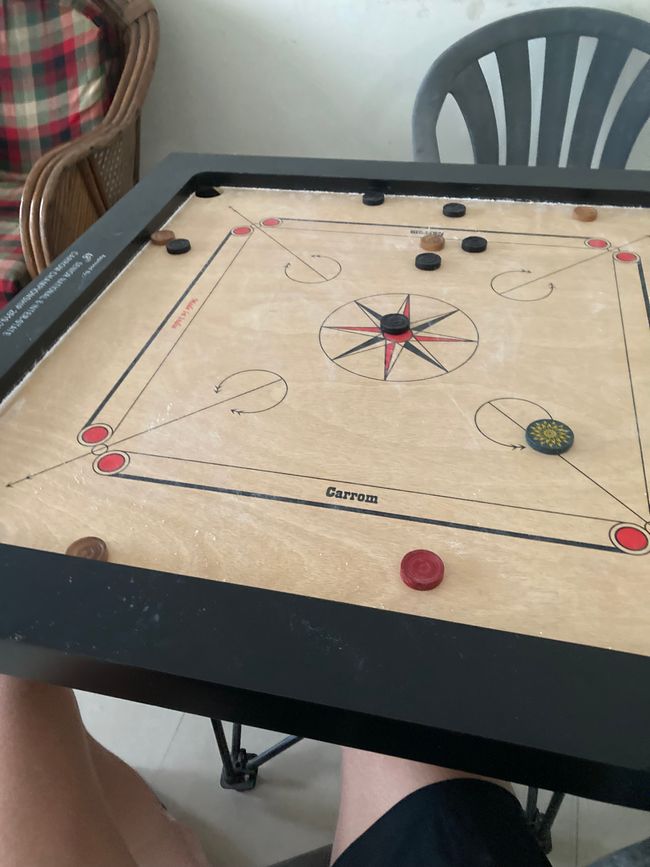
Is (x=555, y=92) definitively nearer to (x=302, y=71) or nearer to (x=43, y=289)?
(x=302, y=71)

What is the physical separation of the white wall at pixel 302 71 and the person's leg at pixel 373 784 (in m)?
1.83

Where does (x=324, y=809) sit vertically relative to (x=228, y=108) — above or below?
below

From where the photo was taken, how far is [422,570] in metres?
0.60

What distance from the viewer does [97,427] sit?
769 millimetres

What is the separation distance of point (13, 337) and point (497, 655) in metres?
0.69

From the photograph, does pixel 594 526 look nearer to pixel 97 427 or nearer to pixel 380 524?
pixel 380 524

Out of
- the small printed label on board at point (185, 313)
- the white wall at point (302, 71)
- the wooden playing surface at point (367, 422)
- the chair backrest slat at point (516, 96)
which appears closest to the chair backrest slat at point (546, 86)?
the chair backrest slat at point (516, 96)

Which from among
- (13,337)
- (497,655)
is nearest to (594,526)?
(497,655)

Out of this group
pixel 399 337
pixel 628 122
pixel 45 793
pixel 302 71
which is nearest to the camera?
pixel 45 793

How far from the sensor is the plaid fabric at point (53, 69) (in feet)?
6.16

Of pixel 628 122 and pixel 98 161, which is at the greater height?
pixel 628 122

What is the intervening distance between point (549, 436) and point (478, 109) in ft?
3.97

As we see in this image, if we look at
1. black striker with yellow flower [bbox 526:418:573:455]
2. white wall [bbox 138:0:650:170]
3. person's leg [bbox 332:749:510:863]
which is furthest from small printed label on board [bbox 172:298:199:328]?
white wall [bbox 138:0:650:170]

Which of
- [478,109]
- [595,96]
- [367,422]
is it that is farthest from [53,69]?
[367,422]
